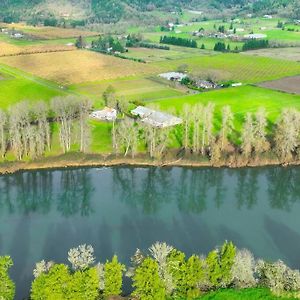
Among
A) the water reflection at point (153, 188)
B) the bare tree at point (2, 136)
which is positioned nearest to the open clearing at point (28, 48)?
the bare tree at point (2, 136)

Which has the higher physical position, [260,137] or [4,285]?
[260,137]

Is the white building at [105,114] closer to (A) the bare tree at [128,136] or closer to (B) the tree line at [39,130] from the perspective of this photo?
(B) the tree line at [39,130]

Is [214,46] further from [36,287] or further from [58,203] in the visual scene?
[36,287]

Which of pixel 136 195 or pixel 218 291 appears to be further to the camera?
pixel 136 195

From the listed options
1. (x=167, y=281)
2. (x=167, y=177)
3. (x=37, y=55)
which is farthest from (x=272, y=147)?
(x=37, y=55)

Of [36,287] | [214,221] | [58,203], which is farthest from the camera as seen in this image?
[58,203]

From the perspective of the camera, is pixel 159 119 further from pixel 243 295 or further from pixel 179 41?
pixel 179 41

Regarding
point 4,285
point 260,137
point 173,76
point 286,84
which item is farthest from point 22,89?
point 4,285
